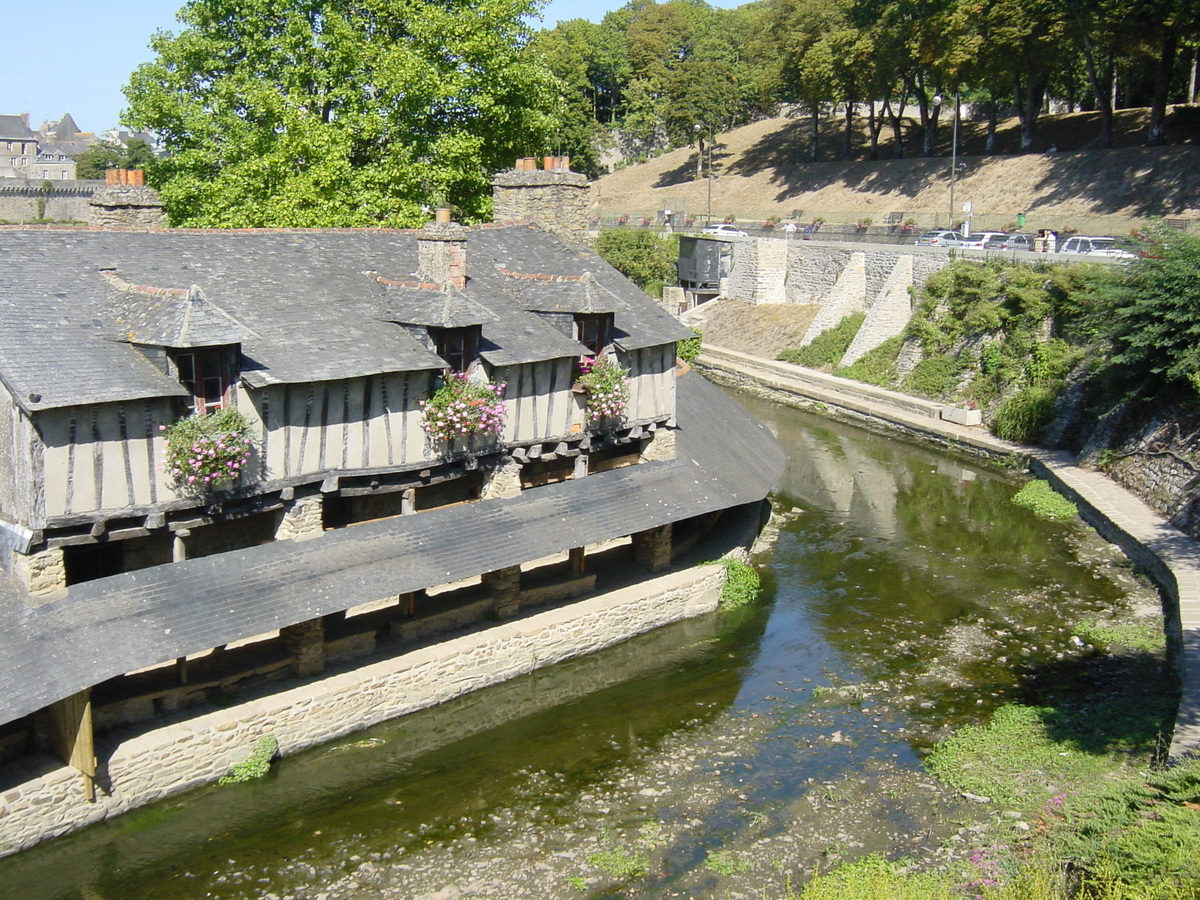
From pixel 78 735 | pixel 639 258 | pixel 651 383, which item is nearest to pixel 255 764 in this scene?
pixel 78 735

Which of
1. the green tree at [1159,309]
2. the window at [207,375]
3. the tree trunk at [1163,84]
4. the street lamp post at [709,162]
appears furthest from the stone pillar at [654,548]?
the street lamp post at [709,162]

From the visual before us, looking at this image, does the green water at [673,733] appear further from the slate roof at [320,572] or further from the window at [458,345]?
the window at [458,345]

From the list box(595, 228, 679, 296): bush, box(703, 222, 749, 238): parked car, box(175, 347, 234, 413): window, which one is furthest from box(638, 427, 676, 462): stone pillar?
box(703, 222, 749, 238): parked car

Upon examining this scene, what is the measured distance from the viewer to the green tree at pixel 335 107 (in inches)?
1062

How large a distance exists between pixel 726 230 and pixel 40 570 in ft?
137

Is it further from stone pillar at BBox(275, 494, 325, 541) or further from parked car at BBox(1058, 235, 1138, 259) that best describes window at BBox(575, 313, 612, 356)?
parked car at BBox(1058, 235, 1138, 259)

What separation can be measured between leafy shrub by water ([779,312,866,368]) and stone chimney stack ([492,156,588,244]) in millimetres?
18013

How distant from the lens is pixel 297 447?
46.2 feet

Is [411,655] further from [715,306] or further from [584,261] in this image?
[715,306]

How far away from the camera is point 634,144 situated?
83000 millimetres

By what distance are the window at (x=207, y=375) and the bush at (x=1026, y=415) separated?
67.7 feet

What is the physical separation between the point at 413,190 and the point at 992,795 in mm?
20611

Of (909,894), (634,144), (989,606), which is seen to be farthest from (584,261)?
(634,144)

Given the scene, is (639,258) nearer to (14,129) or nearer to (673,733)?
(673,733)
